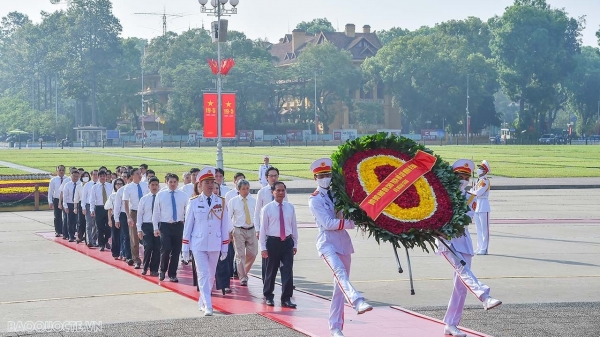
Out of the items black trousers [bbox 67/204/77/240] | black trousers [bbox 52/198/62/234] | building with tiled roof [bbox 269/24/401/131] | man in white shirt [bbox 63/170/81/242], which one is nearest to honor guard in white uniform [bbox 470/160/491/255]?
man in white shirt [bbox 63/170/81/242]

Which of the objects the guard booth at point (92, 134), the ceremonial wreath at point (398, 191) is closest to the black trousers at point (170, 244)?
the ceremonial wreath at point (398, 191)

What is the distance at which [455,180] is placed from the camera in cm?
954

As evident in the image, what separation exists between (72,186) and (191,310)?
934cm

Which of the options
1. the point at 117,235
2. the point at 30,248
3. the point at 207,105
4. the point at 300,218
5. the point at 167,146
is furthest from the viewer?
the point at 167,146

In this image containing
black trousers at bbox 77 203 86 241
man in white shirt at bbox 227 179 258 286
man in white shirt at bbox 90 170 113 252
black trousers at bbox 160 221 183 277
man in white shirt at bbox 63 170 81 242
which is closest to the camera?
man in white shirt at bbox 227 179 258 286

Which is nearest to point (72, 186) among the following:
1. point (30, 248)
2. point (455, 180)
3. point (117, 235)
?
point (30, 248)

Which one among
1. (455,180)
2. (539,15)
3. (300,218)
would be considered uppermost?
(539,15)

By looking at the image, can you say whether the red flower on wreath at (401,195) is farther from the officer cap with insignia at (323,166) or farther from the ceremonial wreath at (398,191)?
the officer cap with insignia at (323,166)

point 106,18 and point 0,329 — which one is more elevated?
point 106,18

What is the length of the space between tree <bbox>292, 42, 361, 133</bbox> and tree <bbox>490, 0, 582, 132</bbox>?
19100 mm

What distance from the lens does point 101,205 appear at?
60.4 feet

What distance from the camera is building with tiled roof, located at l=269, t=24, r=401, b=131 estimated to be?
382 ft

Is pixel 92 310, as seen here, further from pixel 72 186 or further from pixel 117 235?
pixel 72 186

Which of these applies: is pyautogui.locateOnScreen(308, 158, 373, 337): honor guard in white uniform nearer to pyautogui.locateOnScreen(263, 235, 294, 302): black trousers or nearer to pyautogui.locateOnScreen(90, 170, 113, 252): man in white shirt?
pyautogui.locateOnScreen(263, 235, 294, 302): black trousers
